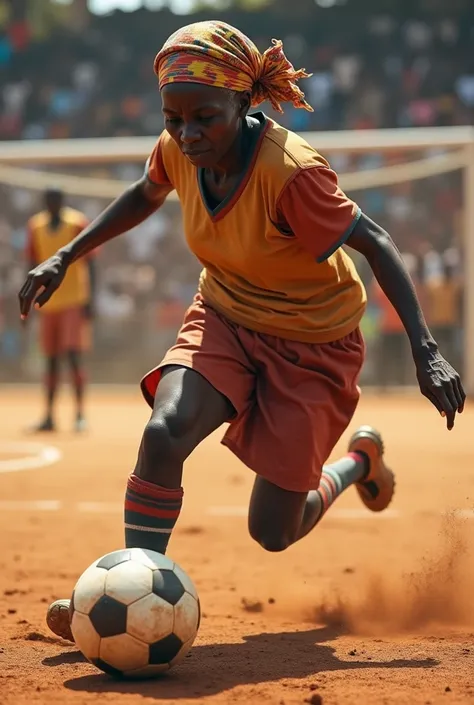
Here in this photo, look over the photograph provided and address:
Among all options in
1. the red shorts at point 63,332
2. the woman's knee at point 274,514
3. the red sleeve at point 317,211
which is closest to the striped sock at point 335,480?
the woman's knee at point 274,514

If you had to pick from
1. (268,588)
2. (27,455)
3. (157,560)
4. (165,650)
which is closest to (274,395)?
(157,560)

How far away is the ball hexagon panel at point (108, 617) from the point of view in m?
3.10

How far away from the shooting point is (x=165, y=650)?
10.3 ft

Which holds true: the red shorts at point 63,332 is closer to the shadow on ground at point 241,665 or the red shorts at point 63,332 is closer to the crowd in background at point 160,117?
the crowd in background at point 160,117

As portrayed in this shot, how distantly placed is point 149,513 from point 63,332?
300 inches

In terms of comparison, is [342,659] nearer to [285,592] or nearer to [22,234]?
[285,592]

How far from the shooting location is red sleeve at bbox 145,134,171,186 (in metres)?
4.14

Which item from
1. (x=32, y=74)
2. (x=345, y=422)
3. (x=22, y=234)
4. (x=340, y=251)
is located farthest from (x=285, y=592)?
(x=32, y=74)

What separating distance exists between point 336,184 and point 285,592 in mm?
1903

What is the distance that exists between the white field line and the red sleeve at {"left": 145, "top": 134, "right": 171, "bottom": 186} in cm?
439

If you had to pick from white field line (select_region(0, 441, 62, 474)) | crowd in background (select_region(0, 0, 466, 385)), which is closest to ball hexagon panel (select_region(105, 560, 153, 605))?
white field line (select_region(0, 441, 62, 474))

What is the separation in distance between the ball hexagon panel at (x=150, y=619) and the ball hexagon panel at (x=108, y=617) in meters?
0.02

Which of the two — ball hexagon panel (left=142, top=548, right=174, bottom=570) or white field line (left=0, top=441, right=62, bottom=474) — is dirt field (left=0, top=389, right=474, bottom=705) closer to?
white field line (left=0, top=441, right=62, bottom=474)

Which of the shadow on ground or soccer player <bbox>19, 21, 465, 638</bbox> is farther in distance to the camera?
soccer player <bbox>19, 21, 465, 638</bbox>
